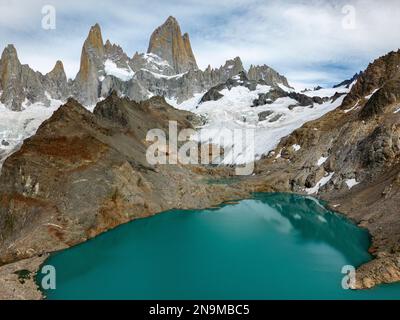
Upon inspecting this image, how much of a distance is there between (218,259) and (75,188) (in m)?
26.5

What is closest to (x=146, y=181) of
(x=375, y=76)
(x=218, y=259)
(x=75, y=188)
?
(x=75, y=188)

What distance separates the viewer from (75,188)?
64.0 metres

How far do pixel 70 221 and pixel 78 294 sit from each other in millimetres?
21075

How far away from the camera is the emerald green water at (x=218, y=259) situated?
39.5 meters

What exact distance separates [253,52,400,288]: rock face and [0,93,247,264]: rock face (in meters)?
21.3

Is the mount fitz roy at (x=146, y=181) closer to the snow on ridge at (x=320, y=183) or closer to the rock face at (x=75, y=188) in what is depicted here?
the rock face at (x=75, y=188)

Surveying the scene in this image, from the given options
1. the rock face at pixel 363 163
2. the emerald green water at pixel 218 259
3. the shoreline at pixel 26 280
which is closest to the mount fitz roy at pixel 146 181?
the shoreline at pixel 26 280

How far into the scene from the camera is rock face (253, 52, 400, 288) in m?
52.1

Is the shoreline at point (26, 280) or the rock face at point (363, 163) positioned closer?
the shoreline at point (26, 280)

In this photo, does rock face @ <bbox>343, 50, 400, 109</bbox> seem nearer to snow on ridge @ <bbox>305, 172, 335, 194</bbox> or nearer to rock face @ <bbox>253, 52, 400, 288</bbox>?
rock face @ <bbox>253, 52, 400, 288</bbox>

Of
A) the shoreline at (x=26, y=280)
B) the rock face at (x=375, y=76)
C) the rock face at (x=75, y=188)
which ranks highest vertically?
the rock face at (x=375, y=76)

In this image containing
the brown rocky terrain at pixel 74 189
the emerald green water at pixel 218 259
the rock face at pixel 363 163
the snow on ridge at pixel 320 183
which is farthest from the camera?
the snow on ridge at pixel 320 183

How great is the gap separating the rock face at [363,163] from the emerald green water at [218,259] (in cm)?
259

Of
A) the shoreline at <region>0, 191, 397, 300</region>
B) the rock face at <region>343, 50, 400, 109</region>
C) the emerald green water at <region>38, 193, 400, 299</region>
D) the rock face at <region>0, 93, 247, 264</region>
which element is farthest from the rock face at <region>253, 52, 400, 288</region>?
the rock face at <region>0, 93, 247, 264</region>
